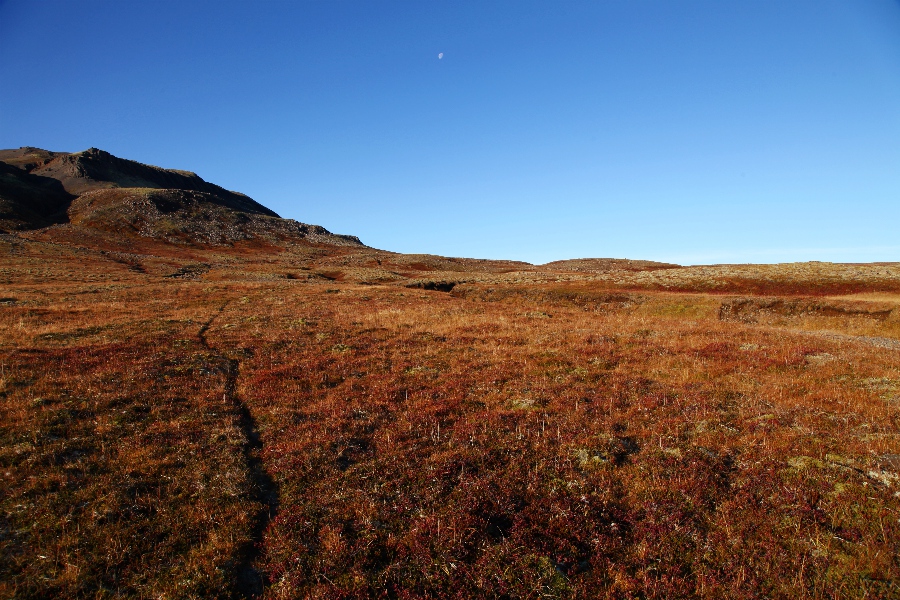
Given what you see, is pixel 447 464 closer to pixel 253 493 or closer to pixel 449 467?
pixel 449 467

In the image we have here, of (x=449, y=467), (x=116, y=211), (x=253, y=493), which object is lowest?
(x=253, y=493)

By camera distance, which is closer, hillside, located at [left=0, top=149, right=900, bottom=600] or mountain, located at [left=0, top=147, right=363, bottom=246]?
hillside, located at [left=0, top=149, right=900, bottom=600]

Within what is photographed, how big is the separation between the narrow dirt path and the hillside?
0.18ft

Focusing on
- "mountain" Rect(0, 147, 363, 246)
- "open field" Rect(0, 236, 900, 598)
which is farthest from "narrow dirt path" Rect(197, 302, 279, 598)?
"mountain" Rect(0, 147, 363, 246)

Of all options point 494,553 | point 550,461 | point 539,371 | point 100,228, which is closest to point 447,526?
point 494,553

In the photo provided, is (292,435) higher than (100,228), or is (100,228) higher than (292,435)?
(100,228)

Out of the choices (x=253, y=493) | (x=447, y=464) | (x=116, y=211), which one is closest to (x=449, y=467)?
(x=447, y=464)

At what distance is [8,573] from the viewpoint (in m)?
7.16

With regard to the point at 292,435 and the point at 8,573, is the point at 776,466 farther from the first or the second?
the point at 8,573

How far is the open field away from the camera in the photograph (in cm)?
738

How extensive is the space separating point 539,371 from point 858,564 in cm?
1209

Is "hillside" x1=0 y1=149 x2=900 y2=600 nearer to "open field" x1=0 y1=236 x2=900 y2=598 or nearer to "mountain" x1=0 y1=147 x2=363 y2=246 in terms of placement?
"open field" x1=0 y1=236 x2=900 y2=598

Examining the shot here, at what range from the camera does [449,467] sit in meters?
10.8

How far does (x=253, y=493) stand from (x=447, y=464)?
4.38m
